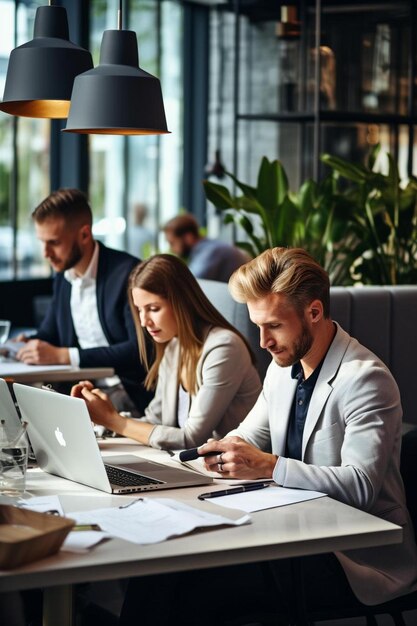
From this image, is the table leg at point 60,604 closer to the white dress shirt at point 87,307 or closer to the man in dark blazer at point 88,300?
the man in dark blazer at point 88,300

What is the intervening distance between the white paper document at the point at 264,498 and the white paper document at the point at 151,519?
94mm

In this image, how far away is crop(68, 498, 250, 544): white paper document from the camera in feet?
6.75

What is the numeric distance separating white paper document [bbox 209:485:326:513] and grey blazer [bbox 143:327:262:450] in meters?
0.78

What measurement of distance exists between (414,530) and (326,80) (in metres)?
4.74

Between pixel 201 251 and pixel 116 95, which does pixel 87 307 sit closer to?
pixel 116 95

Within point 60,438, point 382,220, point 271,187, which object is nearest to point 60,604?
point 60,438

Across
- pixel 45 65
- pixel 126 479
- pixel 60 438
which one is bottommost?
pixel 126 479

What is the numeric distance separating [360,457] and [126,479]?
22.6 inches

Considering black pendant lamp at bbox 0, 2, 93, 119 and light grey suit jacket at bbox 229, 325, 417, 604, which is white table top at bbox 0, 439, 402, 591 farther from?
black pendant lamp at bbox 0, 2, 93, 119

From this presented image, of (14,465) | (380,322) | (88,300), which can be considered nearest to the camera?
(14,465)

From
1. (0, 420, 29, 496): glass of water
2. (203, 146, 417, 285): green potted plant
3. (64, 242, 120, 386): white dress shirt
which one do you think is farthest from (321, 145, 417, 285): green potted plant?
(0, 420, 29, 496): glass of water

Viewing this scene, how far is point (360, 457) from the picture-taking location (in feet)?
8.06

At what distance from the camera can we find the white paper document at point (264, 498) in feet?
7.54

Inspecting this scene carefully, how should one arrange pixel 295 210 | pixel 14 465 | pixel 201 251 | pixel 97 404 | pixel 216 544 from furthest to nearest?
pixel 201 251 < pixel 295 210 < pixel 97 404 < pixel 14 465 < pixel 216 544
